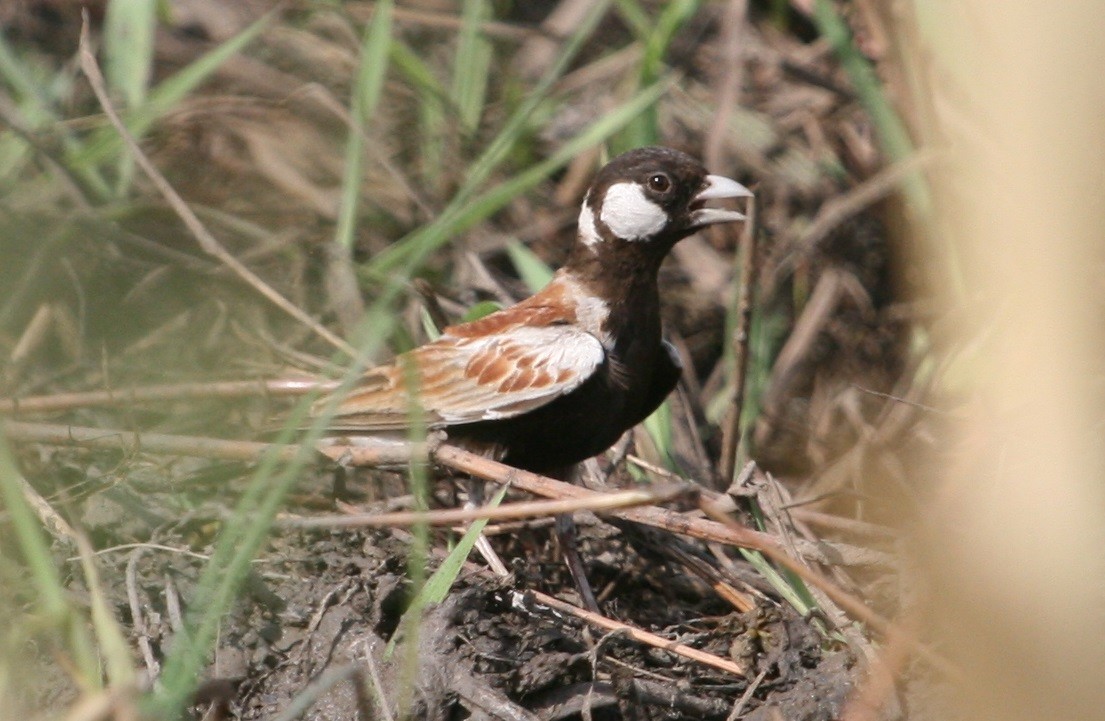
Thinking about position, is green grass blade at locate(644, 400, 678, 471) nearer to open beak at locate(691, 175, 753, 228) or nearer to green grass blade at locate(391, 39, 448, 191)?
open beak at locate(691, 175, 753, 228)

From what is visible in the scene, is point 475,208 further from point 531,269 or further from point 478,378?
point 478,378

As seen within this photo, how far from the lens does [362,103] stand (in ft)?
15.3

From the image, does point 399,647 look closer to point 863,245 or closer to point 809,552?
point 809,552

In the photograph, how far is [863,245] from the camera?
5633mm

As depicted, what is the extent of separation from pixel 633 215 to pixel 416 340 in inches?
36.1

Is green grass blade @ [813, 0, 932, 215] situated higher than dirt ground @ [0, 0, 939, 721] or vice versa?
green grass blade @ [813, 0, 932, 215]

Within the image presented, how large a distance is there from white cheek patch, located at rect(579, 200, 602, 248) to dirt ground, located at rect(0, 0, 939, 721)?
550mm

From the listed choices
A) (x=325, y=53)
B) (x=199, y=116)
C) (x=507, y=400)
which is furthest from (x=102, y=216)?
(x=507, y=400)

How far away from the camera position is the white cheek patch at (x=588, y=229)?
404 cm

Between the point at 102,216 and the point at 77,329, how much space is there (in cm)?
49

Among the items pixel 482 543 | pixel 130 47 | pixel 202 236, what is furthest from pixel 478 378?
pixel 130 47

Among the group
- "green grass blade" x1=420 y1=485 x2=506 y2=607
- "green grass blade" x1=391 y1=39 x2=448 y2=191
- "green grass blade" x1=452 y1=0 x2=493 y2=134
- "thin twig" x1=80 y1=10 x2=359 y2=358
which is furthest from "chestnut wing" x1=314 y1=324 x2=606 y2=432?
"green grass blade" x1=452 y1=0 x2=493 y2=134

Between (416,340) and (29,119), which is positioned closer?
(416,340)

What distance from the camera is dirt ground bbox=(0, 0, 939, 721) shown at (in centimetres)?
307
